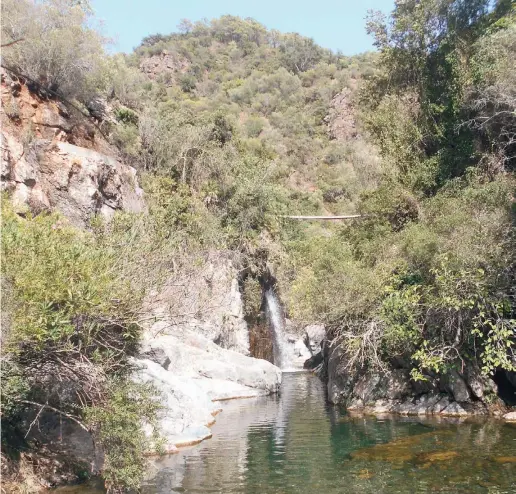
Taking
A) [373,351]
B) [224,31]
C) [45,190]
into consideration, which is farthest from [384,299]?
[224,31]

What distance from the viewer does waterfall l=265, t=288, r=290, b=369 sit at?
3781 centimetres

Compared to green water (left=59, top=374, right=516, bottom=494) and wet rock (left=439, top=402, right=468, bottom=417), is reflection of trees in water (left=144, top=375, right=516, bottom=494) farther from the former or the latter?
wet rock (left=439, top=402, right=468, bottom=417)

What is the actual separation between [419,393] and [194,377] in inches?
389

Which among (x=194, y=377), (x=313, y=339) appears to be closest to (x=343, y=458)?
(x=194, y=377)

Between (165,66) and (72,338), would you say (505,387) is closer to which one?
(72,338)

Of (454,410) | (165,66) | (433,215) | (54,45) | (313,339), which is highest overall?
(165,66)

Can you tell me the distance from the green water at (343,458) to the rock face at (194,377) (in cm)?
85

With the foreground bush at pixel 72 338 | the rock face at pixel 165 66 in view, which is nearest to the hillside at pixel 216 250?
the foreground bush at pixel 72 338

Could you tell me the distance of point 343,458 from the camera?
13734 millimetres

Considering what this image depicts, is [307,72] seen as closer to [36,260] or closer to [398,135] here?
[398,135]

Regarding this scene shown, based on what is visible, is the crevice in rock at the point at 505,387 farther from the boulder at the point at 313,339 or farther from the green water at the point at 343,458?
the boulder at the point at 313,339

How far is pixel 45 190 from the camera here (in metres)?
25.4

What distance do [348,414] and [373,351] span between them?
255cm

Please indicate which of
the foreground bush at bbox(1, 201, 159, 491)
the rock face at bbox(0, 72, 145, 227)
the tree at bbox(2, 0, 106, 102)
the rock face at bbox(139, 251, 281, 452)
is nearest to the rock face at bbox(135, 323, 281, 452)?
the rock face at bbox(139, 251, 281, 452)
